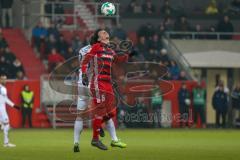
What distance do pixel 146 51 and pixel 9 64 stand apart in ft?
21.7

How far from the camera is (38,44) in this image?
41750 millimetres

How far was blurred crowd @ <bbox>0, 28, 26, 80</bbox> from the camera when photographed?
1505 inches

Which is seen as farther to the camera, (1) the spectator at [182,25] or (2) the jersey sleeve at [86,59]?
(1) the spectator at [182,25]

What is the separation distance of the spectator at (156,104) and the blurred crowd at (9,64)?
18.7ft

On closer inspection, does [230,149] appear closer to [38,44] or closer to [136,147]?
[136,147]

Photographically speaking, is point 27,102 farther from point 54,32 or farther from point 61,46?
point 54,32

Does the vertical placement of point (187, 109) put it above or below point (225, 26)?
below

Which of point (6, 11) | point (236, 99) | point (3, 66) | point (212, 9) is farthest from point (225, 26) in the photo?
point (3, 66)

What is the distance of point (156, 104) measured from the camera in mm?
38344

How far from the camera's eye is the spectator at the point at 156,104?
37.7m

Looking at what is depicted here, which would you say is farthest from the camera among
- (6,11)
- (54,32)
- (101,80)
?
(6,11)

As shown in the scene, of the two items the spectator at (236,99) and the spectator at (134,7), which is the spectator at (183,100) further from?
the spectator at (134,7)

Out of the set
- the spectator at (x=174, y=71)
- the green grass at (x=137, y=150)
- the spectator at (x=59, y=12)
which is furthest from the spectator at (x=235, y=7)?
the green grass at (x=137, y=150)

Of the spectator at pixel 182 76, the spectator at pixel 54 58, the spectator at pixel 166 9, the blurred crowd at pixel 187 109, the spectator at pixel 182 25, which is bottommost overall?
the blurred crowd at pixel 187 109
